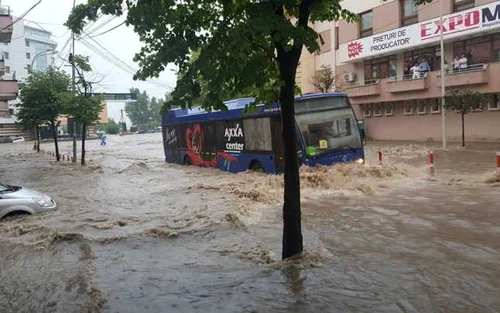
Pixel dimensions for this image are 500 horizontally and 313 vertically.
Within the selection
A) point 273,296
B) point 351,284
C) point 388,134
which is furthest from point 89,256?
point 388,134

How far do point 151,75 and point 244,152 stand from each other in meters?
11.2

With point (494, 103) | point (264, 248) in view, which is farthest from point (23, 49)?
point (264, 248)

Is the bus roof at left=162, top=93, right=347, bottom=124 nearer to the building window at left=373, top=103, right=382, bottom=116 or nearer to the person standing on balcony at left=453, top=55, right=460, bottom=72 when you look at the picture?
the person standing on balcony at left=453, top=55, right=460, bottom=72

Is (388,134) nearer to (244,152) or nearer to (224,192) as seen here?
(244,152)

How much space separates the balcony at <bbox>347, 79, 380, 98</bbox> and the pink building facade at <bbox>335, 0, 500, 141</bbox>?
0.07 meters

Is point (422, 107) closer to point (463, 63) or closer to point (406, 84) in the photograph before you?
point (406, 84)

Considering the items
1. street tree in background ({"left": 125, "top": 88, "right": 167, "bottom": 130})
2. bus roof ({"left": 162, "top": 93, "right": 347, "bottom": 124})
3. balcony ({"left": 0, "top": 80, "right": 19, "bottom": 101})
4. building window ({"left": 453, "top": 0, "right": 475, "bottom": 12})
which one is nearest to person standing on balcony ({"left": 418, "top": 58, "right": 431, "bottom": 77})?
building window ({"left": 453, "top": 0, "right": 475, "bottom": 12})

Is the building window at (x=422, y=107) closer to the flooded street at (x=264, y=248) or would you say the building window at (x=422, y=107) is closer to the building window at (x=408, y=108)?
the building window at (x=408, y=108)

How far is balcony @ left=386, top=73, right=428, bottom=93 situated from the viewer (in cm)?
3042

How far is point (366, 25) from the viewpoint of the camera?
35750 mm

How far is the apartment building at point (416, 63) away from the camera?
2716cm

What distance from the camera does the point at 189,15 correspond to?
A: 550 cm

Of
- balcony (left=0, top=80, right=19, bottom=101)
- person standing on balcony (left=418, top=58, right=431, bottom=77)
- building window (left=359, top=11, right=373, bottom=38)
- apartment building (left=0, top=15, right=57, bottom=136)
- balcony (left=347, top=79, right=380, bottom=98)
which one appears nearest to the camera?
balcony (left=0, top=80, right=19, bottom=101)

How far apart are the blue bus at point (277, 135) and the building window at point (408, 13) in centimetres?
1806
